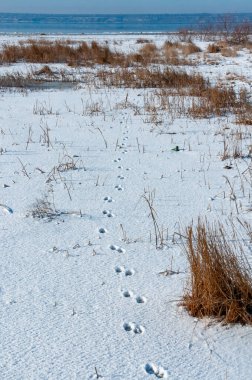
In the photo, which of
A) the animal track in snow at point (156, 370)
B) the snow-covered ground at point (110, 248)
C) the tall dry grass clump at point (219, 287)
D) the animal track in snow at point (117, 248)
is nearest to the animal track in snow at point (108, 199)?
the snow-covered ground at point (110, 248)

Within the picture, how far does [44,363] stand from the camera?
209 centimetres

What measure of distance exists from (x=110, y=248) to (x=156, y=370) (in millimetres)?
1229

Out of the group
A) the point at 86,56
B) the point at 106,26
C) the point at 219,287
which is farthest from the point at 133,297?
the point at 106,26

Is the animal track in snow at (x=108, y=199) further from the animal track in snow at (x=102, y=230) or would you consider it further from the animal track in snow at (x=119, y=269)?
the animal track in snow at (x=119, y=269)

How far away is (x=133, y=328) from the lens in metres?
2.34

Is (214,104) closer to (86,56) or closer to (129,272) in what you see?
(129,272)

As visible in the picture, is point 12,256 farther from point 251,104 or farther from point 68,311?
point 251,104

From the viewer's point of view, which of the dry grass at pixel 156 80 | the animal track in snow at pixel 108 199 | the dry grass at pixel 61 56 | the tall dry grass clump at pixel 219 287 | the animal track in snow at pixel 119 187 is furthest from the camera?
the dry grass at pixel 61 56

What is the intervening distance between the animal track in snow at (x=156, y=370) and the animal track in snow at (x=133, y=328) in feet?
0.82

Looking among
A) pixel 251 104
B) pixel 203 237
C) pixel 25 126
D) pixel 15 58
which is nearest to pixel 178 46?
pixel 15 58

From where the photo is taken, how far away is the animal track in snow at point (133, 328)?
232 centimetres

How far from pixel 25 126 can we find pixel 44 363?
5130mm

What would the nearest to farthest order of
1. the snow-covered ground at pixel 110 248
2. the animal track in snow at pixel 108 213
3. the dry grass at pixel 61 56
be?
the snow-covered ground at pixel 110 248
the animal track in snow at pixel 108 213
the dry grass at pixel 61 56

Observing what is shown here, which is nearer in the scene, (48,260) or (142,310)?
(142,310)
